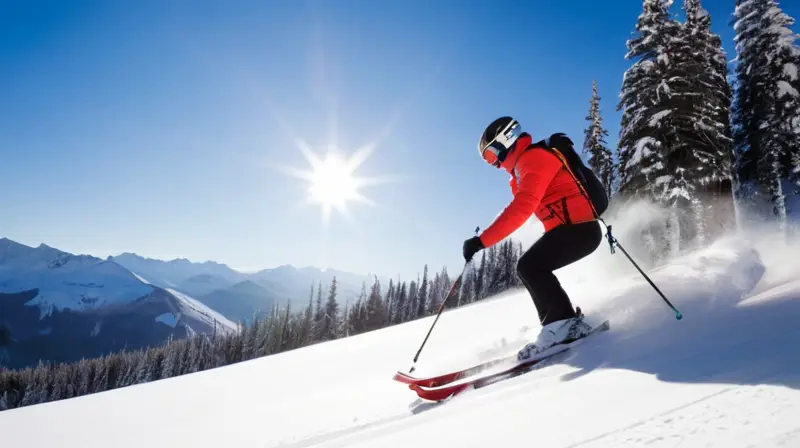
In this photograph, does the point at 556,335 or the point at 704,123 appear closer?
the point at 556,335

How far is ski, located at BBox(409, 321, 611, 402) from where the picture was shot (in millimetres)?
3365

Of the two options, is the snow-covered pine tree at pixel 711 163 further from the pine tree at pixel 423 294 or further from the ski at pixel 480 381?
the pine tree at pixel 423 294

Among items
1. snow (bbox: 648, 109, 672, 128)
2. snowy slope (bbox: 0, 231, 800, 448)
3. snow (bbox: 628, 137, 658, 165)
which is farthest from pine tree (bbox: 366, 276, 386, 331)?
snowy slope (bbox: 0, 231, 800, 448)

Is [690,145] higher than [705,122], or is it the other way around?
[705,122]

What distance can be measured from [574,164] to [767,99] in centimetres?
2341

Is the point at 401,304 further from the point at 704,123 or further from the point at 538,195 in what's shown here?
the point at 538,195

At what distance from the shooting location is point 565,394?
241 centimetres

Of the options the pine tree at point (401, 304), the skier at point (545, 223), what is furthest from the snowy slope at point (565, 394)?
the pine tree at point (401, 304)

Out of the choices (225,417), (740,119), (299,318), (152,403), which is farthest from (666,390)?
(299,318)

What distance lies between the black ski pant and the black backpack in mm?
290

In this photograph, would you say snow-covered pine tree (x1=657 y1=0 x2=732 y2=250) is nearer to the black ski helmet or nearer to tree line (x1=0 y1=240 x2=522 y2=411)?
the black ski helmet

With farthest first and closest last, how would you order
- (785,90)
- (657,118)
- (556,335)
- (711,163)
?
(785,90) < (657,118) < (711,163) < (556,335)

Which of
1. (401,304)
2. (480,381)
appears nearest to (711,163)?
(480,381)

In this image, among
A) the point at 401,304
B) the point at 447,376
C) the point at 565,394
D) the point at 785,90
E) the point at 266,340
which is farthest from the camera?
the point at 401,304
